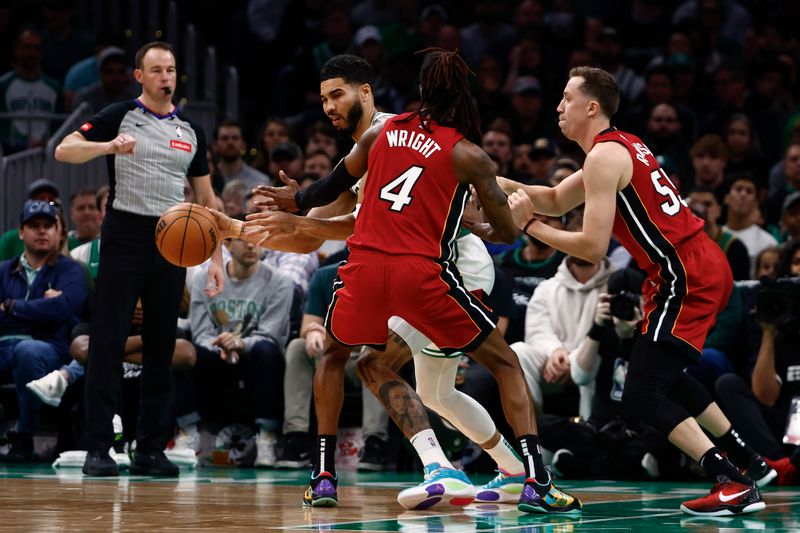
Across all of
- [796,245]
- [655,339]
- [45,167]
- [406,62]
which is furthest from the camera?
[406,62]

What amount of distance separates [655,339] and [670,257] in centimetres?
40

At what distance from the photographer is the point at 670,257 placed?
6.36m

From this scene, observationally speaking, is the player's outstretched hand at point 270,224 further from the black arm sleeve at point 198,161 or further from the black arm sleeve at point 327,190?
the black arm sleeve at point 198,161

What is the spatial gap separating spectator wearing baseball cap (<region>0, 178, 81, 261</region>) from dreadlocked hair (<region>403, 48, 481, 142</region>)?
549cm

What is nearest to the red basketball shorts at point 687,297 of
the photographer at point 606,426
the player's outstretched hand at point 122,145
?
the photographer at point 606,426

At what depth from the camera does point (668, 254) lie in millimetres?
6363

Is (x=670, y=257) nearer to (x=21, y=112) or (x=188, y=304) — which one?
(x=188, y=304)

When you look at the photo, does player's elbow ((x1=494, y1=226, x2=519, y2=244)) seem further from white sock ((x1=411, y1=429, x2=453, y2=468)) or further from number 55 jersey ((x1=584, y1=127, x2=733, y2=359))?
white sock ((x1=411, y1=429, x2=453, y2=468))

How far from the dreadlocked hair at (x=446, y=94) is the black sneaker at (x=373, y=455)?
157 inches

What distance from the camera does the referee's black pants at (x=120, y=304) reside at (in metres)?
8.27

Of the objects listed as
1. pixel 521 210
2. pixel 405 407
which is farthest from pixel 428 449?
pixel 521 210

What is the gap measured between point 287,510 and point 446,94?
2.07 m

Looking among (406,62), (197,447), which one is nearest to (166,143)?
(197,447)

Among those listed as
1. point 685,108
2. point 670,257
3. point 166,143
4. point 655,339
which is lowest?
point 655,339
